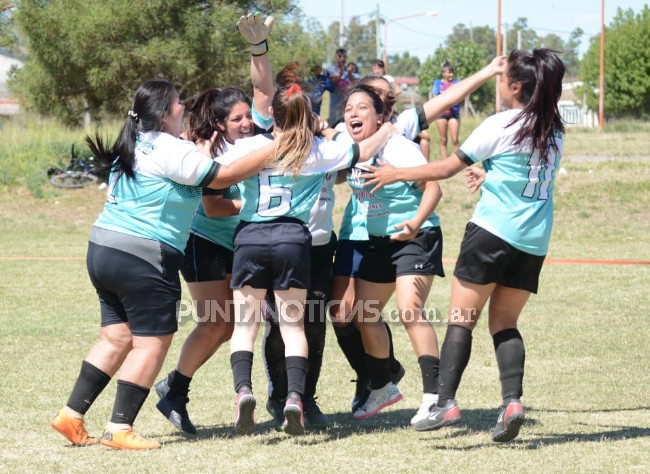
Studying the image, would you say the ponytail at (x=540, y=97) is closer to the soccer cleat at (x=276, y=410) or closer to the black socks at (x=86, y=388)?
the soccer cleat at (x=276, y=410)

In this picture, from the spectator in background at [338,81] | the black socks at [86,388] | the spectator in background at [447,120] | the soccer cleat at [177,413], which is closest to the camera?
the black socks at [86,388]

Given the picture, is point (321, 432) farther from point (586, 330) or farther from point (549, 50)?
point (586, 330)

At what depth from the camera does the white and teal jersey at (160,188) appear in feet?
16.2

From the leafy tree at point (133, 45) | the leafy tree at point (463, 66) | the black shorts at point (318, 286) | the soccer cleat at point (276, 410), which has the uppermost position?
the leafy tree at point (463, 66)

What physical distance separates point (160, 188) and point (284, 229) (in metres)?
0.69

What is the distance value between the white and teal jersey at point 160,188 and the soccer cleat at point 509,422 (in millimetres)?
1903

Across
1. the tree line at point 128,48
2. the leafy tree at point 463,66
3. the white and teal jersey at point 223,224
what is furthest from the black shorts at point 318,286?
the leafy tree at point 463,66

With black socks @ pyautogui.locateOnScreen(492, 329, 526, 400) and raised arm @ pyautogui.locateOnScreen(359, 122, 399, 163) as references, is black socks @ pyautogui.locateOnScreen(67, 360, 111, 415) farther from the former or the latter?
black socks @ pyautogui.locateOnScreen(492, 329, 526, 400)

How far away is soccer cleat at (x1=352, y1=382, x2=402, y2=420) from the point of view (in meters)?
5.74

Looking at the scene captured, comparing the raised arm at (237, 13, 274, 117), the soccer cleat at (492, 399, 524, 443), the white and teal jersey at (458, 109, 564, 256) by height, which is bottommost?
the soccer cleat at (492, 399, 524, 443)

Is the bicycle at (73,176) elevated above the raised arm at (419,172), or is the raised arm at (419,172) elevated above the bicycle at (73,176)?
the raised arm at (419,172)

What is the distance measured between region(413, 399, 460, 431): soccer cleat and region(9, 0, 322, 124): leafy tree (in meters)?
16.4

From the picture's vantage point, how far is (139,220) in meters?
5.01

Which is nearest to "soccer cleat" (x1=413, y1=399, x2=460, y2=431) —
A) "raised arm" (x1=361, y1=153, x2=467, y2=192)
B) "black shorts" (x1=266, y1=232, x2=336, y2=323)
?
"black shorts" (x1=266, y1=232, x2=336, y2=323)
